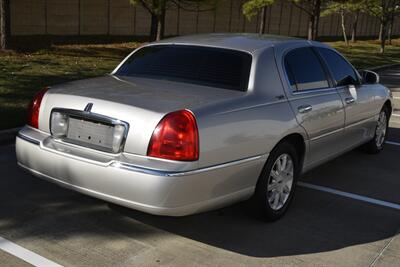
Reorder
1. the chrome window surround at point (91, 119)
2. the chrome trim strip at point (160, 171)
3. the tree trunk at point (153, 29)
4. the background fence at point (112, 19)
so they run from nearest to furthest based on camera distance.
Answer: the chrome trim strip at point (160, 171), the chrome window surround at point (91, 119), the tree trunk at point (153, 29), the background fence at point (112, 19)

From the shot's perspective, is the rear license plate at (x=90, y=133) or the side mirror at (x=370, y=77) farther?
the side mirror at (x=370, y=77)

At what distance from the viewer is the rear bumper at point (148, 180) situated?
3.41 meters

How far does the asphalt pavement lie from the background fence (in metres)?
15.7

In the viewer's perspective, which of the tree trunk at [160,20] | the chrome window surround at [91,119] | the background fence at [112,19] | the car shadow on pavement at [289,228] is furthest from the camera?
the background fence at [112,19]

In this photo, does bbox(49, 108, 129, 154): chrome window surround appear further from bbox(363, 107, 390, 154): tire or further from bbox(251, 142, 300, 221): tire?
bbox(363, 107, 390, 154): tire

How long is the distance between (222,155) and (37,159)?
1.42m

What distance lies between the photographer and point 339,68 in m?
5.54

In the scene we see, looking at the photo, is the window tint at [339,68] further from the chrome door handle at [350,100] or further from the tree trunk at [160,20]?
the tree trunk at [160,20]

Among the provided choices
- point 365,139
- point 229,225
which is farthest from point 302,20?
point 229,225

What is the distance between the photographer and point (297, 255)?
12.5 feet

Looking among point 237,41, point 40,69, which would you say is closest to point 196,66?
point 237,41

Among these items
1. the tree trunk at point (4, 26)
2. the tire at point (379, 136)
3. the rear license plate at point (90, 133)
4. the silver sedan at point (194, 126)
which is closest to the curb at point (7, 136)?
the silver sedan at point (194, 126)

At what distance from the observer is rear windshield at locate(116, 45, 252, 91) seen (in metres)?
4.29

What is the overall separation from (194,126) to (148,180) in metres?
0.47
